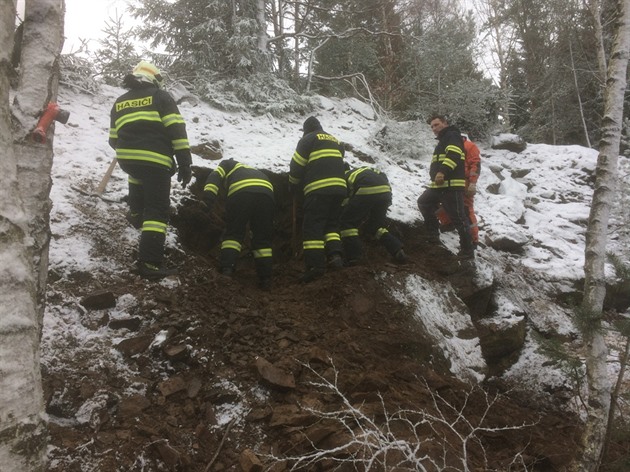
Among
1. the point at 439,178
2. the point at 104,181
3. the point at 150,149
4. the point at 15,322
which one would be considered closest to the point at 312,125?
the point at 439,178

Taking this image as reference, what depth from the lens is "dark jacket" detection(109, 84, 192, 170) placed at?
426 cm

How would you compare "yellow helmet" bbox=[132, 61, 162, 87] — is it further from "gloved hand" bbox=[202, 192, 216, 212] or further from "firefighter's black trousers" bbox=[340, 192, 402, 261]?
"firefighter's black trousers" bbox=[340, 192, 402, 261]

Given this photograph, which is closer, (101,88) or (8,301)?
(8,301)

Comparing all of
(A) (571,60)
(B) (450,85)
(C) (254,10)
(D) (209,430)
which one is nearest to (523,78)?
(A) (571,60)

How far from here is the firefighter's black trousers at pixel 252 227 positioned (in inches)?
192

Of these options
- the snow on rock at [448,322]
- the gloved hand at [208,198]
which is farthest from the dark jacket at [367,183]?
the gloved hand at [208,198]

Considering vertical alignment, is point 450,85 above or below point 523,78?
below

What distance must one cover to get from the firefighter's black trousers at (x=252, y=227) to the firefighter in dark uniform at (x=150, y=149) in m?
0.69

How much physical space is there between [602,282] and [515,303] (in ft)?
8.52

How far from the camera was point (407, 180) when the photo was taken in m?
8.30

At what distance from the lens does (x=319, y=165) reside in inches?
208

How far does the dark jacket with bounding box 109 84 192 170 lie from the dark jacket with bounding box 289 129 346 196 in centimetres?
155

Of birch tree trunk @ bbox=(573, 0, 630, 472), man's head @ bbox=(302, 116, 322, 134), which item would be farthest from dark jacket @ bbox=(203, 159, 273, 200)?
birch tree trunk @ bbox=(573, 0, 630, 472)

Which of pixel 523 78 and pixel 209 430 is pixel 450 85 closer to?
pixel 523 78
